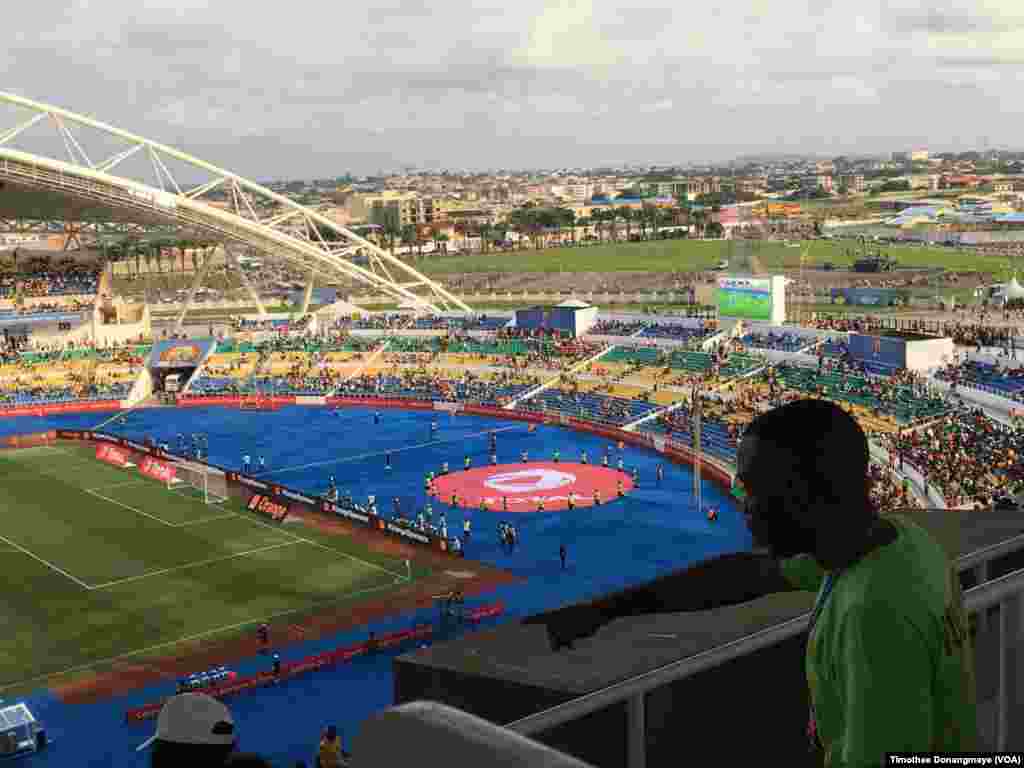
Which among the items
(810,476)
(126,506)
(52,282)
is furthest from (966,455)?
(52,282)

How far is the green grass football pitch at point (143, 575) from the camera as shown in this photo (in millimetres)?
29631

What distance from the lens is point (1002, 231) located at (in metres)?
151

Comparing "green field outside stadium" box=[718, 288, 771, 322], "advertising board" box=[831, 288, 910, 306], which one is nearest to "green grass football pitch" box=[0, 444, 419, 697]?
"green field outside stadium" box=[718, 288, 771, 322]

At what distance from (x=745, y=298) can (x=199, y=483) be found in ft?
111

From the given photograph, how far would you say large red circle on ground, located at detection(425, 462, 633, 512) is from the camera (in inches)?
1695

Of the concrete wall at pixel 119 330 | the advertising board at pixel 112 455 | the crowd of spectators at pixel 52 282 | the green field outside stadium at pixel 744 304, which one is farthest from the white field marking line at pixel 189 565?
the crowd of spectators at pixel 52 282

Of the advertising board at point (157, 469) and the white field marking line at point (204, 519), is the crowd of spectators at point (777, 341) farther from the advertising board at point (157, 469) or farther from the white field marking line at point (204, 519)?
the white field marking line at point (204, 519)

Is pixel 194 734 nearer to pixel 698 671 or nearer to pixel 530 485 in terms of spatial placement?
pixel 698 671

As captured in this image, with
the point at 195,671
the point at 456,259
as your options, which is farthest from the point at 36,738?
the point at 456,259

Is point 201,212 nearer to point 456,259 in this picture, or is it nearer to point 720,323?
point 720,323

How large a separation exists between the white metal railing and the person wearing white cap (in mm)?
698

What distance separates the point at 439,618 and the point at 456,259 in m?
140

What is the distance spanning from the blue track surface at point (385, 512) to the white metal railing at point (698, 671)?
3.30 meters

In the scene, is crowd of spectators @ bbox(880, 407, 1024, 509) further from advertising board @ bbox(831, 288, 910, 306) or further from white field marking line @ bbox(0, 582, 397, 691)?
A: advertising board @ bbox(831, 288, 910, 306)
